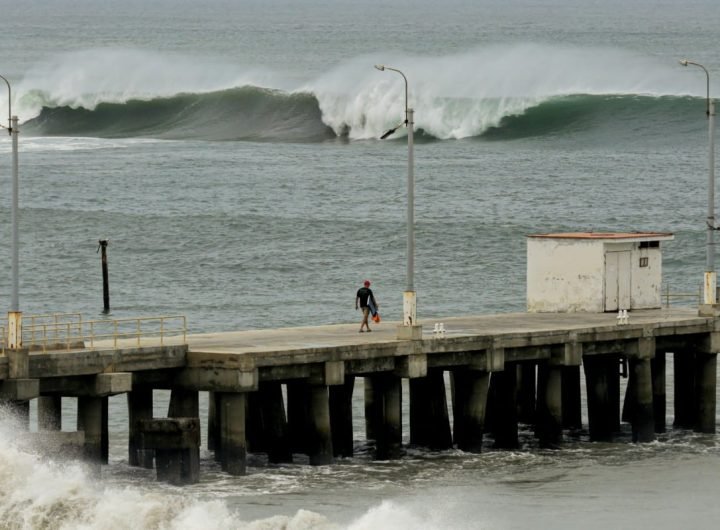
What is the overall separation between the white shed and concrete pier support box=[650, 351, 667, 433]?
58.1 inches

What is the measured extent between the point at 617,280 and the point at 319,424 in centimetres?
832

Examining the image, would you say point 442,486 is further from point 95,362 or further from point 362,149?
point 362,149

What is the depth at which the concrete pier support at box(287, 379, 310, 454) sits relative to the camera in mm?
33719

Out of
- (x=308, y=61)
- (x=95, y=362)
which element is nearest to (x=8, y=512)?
(x=95, y=362)

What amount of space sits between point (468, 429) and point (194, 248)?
3174 cm

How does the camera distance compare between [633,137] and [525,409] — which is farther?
[633,137]

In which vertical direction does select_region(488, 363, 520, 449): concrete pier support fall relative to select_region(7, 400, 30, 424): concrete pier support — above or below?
below

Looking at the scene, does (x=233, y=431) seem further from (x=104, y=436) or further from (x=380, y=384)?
(x=380, y=384)

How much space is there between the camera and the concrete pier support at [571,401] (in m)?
37.8

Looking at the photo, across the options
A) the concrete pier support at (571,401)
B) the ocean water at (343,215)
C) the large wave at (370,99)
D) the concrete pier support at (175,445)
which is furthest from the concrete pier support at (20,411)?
the large wave at (370,99)

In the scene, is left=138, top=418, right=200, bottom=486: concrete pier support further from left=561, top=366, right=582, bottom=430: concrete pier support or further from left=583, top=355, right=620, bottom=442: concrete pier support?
left=561, top=366, right=582, bottom=430: concrete pier support

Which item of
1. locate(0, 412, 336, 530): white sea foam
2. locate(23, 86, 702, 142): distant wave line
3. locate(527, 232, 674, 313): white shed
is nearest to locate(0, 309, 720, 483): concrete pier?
locate(527, 232, 674, 313): white shed

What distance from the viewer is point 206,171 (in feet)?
275

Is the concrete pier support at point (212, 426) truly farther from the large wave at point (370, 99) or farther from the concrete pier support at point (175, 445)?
the large wave at point (370, 99)
